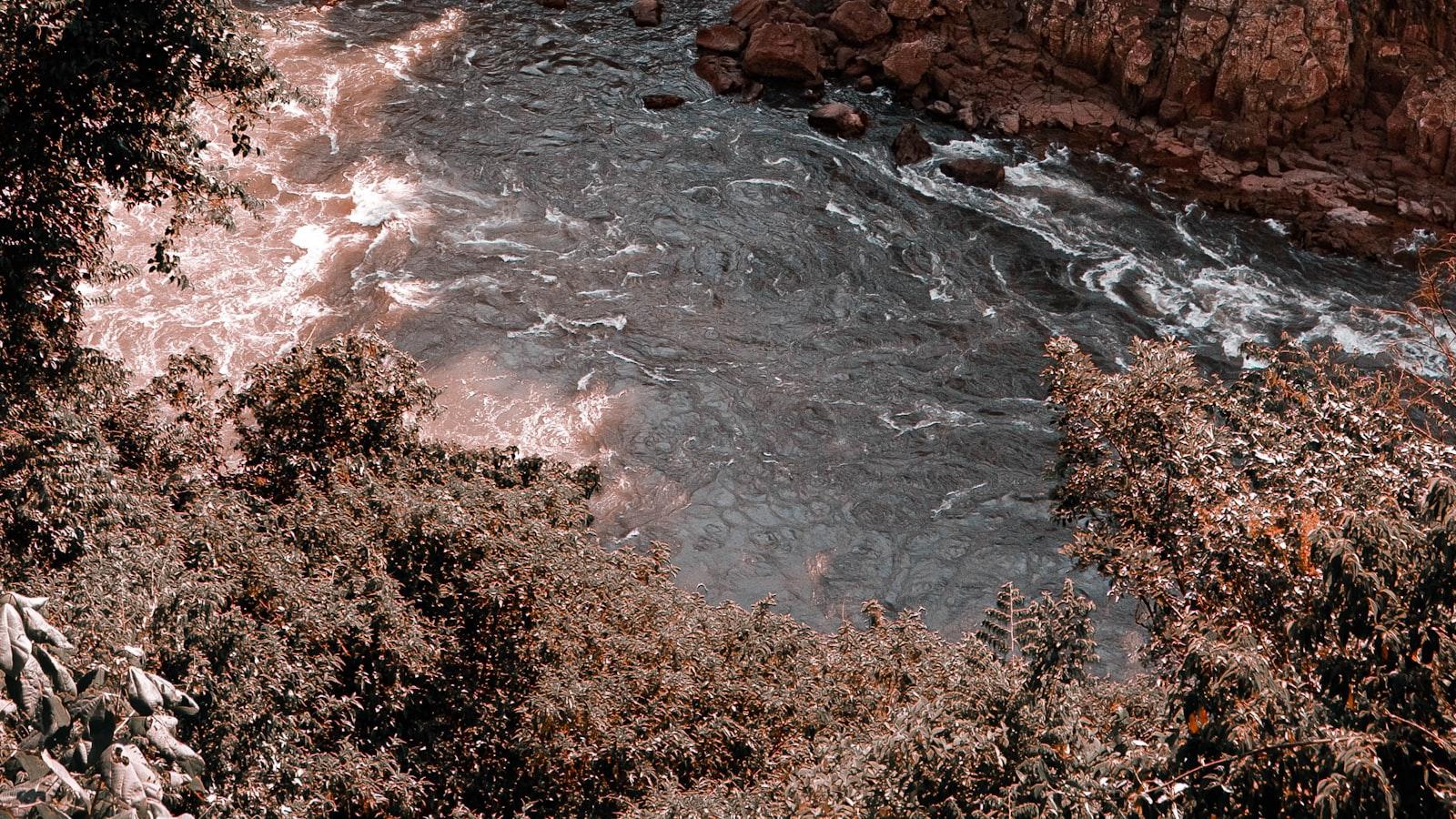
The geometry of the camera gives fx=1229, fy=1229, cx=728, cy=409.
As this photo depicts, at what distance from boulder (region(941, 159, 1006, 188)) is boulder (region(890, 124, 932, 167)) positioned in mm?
935

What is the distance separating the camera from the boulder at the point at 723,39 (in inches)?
1357

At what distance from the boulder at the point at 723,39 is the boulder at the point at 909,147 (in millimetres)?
6086

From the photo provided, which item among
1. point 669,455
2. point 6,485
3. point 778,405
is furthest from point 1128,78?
point 6,485

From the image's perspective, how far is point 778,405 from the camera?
79.9 feet

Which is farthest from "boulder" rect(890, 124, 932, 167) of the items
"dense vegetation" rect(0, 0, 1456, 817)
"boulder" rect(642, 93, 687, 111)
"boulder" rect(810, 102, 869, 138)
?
"dense vegetation" rect(0, 0, 1456, 817)

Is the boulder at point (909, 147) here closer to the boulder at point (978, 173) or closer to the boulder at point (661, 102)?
the boulder at point (978, 173)

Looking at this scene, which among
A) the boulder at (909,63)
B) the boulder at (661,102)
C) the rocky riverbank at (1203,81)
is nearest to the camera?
the rocky riverbank at (1203,81)

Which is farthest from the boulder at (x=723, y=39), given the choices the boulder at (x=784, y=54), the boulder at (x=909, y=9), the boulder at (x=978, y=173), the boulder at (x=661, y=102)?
the boulder at (x=978, y=173)

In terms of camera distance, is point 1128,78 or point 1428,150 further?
point 1128,78

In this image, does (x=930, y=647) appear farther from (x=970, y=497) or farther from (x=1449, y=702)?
(x=970, y=497)

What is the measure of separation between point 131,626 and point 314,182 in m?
22.2

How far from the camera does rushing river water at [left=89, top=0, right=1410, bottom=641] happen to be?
22.3 metres

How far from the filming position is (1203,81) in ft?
104

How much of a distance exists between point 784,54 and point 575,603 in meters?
24.5
